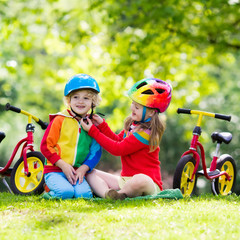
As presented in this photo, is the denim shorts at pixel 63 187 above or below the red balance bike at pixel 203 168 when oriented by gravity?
below

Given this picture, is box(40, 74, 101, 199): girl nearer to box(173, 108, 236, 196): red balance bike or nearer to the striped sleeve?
the striped sleeve

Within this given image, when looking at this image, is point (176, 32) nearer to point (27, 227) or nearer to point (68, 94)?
point (68, 94)

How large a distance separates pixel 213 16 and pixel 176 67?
437 cm

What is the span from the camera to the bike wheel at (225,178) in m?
6.06

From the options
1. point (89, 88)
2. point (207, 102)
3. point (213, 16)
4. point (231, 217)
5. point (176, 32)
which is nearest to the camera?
point (231, 217)

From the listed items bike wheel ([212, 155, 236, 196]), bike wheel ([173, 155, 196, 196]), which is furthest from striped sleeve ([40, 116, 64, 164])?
bike wheel ([212, 155, 236, 196])

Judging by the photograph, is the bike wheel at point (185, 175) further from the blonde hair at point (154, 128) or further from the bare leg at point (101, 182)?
the bare leg at point (101, 182)

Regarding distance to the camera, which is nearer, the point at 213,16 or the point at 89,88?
the point at 89,88

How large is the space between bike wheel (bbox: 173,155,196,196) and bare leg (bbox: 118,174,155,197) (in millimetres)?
429

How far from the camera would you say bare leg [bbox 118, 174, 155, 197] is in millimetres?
4875

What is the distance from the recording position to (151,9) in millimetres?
10688

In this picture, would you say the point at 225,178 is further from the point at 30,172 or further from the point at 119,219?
the point at 119,219

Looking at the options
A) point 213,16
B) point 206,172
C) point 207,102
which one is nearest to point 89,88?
point 206,172

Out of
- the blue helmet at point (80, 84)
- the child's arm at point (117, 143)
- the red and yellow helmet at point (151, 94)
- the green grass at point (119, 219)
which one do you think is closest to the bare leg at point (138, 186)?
the green grass at point (119, 219)
